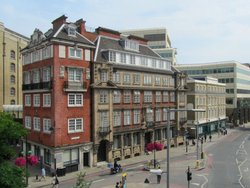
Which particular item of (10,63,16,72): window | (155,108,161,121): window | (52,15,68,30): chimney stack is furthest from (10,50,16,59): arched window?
(155,108,161,121): window

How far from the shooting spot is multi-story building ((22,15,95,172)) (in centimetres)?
4072

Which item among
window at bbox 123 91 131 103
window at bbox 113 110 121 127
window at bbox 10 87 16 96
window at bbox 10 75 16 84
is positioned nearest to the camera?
window at bbox 113 110 121 127

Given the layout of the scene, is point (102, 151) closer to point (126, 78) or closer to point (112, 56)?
point (126, 78)

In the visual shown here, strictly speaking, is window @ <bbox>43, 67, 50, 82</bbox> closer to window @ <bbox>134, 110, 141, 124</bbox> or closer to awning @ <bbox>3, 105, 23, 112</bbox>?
window @ <bbox>134, 110, 141, 124</bbox>

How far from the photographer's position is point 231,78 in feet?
342

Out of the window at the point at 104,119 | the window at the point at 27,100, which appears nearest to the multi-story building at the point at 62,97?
the window at the point at 104,119

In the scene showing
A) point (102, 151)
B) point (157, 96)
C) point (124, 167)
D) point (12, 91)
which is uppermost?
point (12, 91)

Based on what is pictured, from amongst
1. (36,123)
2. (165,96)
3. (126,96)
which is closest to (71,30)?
(126,96)

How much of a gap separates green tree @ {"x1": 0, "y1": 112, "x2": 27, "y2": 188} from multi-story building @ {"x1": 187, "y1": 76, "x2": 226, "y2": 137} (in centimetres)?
4989

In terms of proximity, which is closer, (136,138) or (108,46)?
(108,46)

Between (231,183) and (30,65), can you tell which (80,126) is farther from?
(231,183)

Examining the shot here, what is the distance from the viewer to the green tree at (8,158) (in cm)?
2200

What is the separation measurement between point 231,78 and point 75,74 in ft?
246

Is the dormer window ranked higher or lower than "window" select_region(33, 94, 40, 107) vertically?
higher
